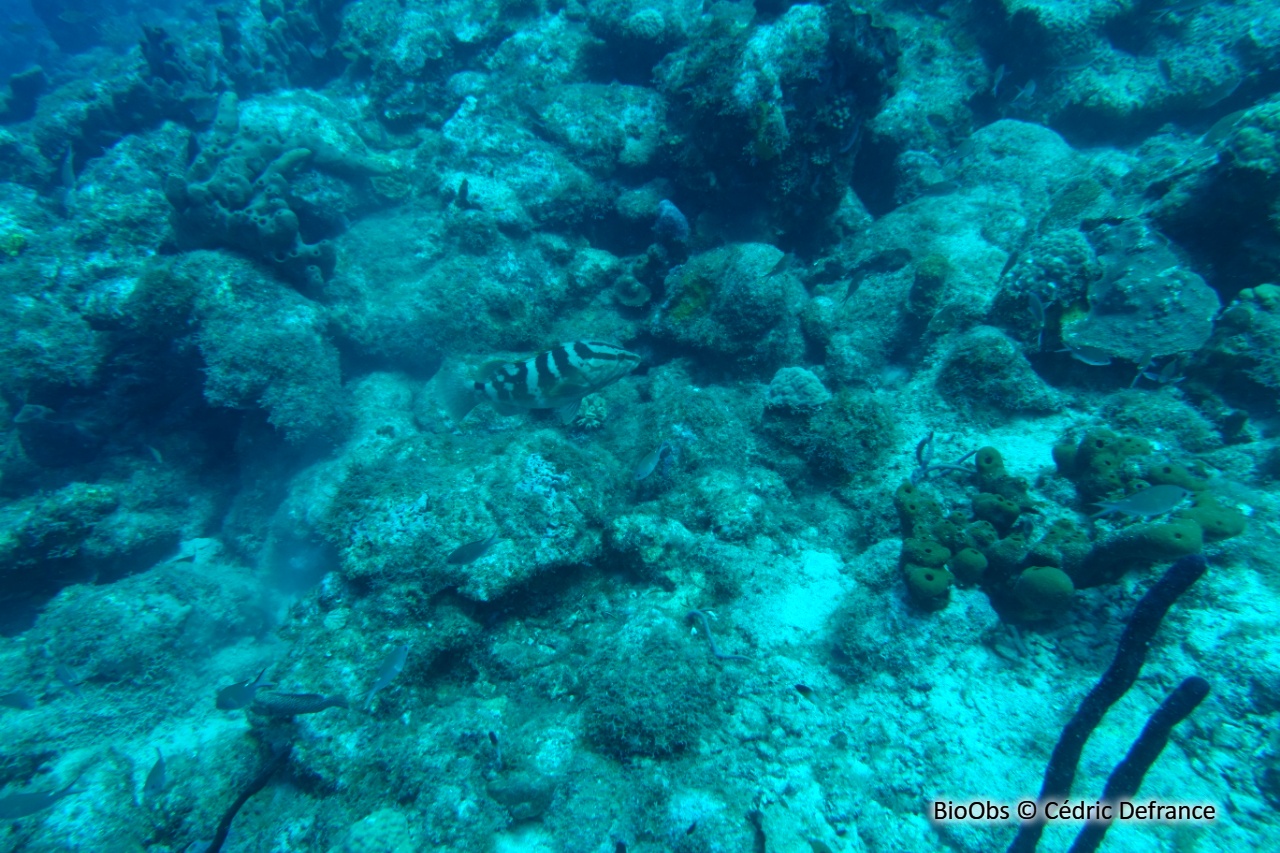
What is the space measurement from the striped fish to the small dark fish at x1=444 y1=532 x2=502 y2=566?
129cm

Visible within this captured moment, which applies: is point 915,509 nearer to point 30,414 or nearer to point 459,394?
point 459,394

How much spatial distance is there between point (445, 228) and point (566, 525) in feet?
18.2

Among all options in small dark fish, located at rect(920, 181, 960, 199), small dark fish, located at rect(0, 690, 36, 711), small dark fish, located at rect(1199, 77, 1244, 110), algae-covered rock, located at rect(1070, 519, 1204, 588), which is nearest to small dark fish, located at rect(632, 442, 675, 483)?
algae-covered rock, located at rect(1070, 519, 1204, 588)

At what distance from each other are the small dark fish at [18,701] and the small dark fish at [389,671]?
165 inches

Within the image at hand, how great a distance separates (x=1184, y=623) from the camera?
118 inches

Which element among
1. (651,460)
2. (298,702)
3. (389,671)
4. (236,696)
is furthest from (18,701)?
(651,460)

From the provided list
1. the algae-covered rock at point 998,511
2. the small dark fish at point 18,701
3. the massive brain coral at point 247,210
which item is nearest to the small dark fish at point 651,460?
the algae-covered rock at point 998,511

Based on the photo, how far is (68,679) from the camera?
487cm

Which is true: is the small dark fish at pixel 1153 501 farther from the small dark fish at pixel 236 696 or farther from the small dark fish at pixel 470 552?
the small dark fish at pixel 236 696

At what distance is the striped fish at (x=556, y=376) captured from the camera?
4.17m

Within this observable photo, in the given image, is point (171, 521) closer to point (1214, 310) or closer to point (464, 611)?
point (464, 611)

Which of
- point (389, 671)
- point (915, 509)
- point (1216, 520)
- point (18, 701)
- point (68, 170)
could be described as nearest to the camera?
point (1216, 520)

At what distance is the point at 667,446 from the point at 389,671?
8.86 feet

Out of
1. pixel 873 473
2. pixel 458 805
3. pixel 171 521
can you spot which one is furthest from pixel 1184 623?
pixel 171 521
